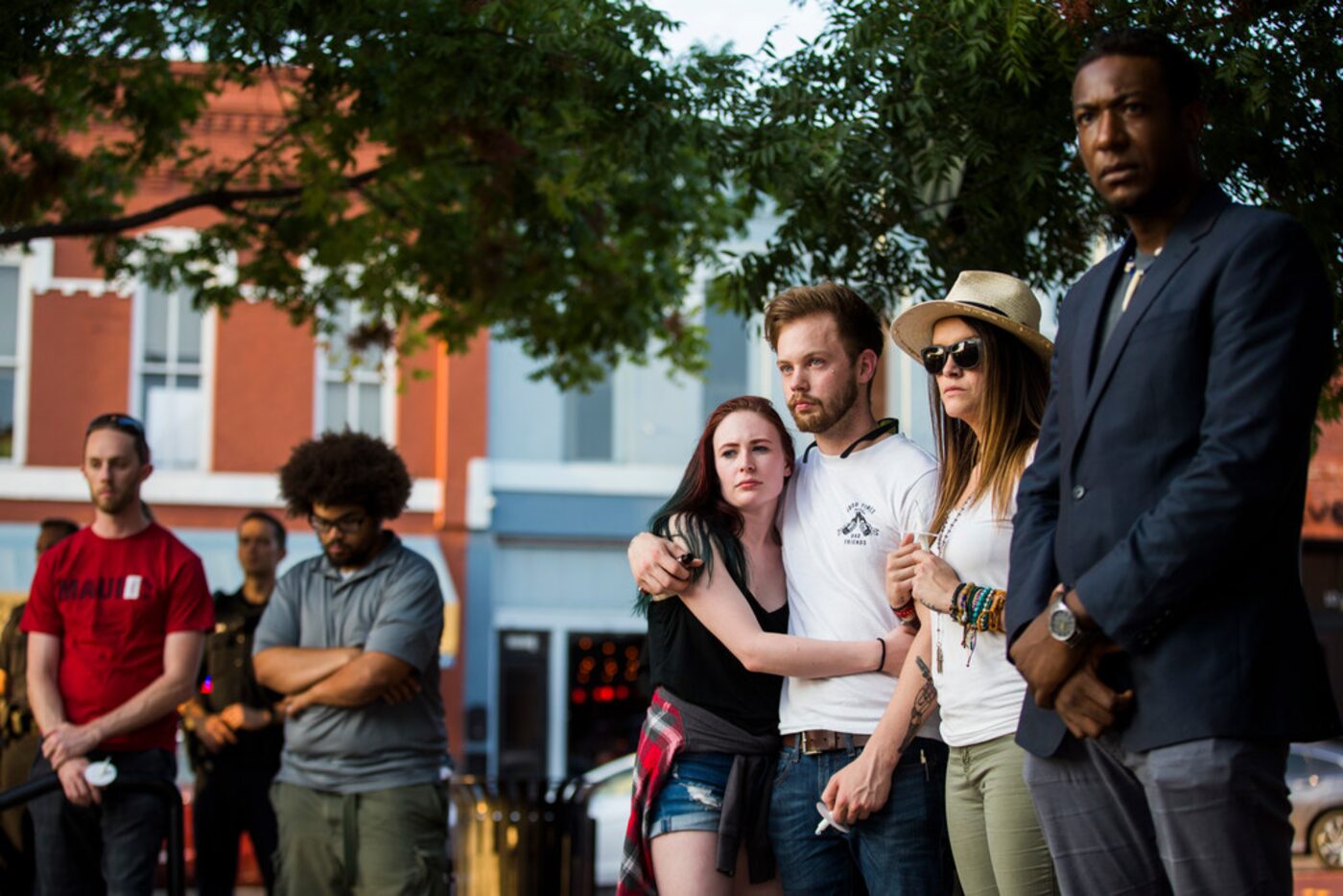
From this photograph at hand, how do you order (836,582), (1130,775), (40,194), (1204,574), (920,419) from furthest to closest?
(920,419) → (40,194) → (836,582) → (1130,775) → (1204,574)

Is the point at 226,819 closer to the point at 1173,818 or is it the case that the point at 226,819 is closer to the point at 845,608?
the point at 845,608

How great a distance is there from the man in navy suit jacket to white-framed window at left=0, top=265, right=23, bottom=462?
17.9 m

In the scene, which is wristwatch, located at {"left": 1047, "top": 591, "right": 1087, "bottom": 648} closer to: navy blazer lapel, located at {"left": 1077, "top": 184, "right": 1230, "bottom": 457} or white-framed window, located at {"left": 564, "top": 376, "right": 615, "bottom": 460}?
navy blazer lapel, located at {"left": 1077, "top": 184, "right": 1230, "bottom": 457}

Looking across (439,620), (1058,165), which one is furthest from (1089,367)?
(439,620)

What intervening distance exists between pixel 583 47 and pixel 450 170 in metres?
3.58

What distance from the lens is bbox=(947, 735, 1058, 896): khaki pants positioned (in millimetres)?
3514

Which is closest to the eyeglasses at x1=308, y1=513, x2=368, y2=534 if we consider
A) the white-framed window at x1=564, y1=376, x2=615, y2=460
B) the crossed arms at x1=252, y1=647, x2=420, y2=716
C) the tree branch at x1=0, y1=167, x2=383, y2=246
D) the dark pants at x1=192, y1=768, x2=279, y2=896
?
the crossed arms at x1=252, y1=647, x2=420, y2=716

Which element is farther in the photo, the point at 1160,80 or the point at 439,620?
the point at 439,620

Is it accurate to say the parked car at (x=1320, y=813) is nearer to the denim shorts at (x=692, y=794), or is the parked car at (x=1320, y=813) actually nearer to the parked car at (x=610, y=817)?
the parked car at (x=610, y=817)

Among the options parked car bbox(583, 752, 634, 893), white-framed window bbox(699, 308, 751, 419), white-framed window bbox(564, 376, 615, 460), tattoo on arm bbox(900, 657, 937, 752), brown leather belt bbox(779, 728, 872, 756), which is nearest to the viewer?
tattoo on arm bbox(900, 657, 937, 752)

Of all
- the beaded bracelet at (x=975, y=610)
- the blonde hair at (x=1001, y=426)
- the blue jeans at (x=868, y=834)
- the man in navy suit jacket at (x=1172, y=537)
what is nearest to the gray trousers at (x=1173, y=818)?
the man in navy suit jacket at (x=1172, y=537)

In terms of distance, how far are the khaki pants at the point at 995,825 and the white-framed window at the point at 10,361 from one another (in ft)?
56.4

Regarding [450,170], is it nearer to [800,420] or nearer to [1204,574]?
[800,420]

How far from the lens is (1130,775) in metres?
2.80
